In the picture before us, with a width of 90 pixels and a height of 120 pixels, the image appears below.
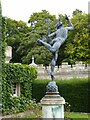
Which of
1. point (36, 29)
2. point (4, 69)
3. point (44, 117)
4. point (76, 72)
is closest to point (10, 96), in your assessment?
point (4, 69)

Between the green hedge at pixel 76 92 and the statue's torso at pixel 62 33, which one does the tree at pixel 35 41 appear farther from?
the statue's torso at pixel 62 33

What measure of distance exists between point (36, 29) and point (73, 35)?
6.71m

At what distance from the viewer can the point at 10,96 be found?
20.8 metres

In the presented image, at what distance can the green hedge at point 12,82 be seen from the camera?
20.4m

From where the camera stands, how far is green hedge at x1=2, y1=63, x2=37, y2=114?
20.4 m

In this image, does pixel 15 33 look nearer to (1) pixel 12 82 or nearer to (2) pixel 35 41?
(2) pixel 35 41

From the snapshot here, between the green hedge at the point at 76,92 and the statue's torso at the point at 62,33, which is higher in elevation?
the statue's torso at the point at 62,33

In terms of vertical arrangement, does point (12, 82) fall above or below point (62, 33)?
below

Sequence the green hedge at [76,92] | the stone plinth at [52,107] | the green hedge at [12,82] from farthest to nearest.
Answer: the green hedge at [76,92]
the green hedge at [12,82]
the stone plinth at [52,107]

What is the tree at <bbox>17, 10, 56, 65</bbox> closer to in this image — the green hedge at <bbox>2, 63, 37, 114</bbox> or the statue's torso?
the green hedge at <bbox>2, 63, 37, 114</bbox>

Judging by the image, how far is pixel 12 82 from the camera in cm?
2166

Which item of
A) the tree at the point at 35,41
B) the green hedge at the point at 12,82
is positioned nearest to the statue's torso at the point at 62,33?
the green hedge at the point at 12,82

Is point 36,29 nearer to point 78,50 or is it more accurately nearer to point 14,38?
point 14,38

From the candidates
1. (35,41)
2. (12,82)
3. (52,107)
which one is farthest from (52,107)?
(35,41)
